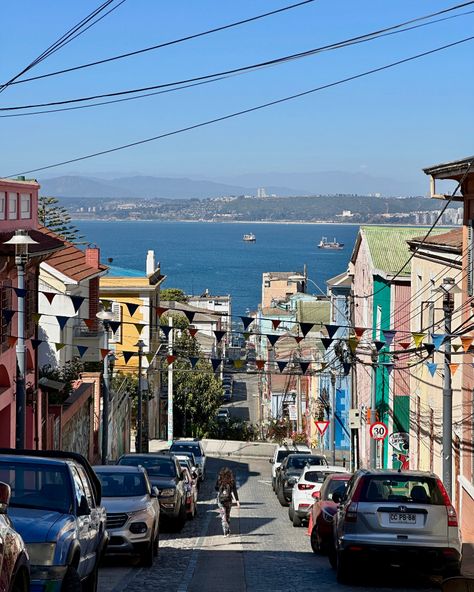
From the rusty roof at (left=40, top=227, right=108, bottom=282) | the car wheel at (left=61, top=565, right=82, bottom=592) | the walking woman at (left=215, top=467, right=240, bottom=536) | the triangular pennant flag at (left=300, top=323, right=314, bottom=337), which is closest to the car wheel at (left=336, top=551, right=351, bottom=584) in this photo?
the car wheel at (left=61, top=565, right=82, bottom=592)

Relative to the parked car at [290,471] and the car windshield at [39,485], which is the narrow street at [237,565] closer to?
the car windshield at [39,485]

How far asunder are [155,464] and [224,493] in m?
2.67

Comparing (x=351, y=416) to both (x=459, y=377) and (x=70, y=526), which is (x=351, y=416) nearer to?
(x=459, y=377)

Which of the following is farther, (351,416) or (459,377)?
(351,416)

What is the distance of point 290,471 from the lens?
34.6m

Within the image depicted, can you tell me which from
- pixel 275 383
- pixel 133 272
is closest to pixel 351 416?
pixel 133 272

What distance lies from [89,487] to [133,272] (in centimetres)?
5912

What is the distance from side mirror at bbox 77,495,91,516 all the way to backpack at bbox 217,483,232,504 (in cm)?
1213

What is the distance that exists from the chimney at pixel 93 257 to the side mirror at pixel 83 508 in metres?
37.5

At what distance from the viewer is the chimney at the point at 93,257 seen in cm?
4919

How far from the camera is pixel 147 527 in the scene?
17781 mm

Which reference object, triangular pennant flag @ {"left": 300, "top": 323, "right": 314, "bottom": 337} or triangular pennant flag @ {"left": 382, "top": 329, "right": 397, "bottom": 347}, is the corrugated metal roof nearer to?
triangular pennant flag @ {"left": 382, "top": 329, "right": 397, "bottom": 347}

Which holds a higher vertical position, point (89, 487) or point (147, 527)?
point (89, 487)

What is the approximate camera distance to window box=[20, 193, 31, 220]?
30.3 meters
